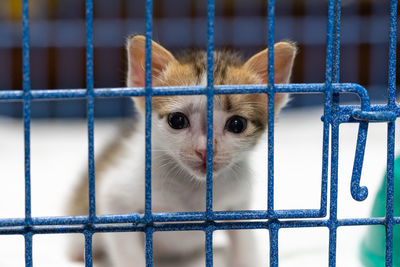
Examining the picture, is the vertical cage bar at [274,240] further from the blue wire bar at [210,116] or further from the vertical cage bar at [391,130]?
the vertical cage bar at [391,130]

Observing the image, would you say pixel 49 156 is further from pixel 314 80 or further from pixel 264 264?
pixel 314 80

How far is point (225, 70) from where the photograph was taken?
1511 millimetres

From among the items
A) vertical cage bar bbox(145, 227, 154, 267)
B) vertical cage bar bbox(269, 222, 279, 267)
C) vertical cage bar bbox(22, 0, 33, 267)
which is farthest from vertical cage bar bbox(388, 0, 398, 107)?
vertical cage bar bbox(22, 0, 33, 267)

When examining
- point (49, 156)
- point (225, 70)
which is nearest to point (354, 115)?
point (225, 70)

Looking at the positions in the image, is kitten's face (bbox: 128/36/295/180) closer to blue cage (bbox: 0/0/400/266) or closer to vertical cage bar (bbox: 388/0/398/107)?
blue cage (bbox: 0/0/400/266)

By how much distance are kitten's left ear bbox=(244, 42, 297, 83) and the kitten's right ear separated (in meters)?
0.22

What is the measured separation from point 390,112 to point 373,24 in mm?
2778

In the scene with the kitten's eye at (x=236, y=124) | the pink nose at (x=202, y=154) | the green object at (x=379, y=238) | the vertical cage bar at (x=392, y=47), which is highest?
the vertical cage bar at (x=392, y=47)

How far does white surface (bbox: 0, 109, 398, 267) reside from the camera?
5.60ft

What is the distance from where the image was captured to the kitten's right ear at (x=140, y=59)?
4.56 ft

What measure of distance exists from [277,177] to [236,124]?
119cm

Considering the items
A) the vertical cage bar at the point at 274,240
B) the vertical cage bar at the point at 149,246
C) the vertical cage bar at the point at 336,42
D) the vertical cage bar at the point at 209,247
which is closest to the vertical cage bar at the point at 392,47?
the vertical cage bar at the point at 336,42

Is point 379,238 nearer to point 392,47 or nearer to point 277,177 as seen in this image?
point 392,47

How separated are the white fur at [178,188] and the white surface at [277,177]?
0.14 metres
